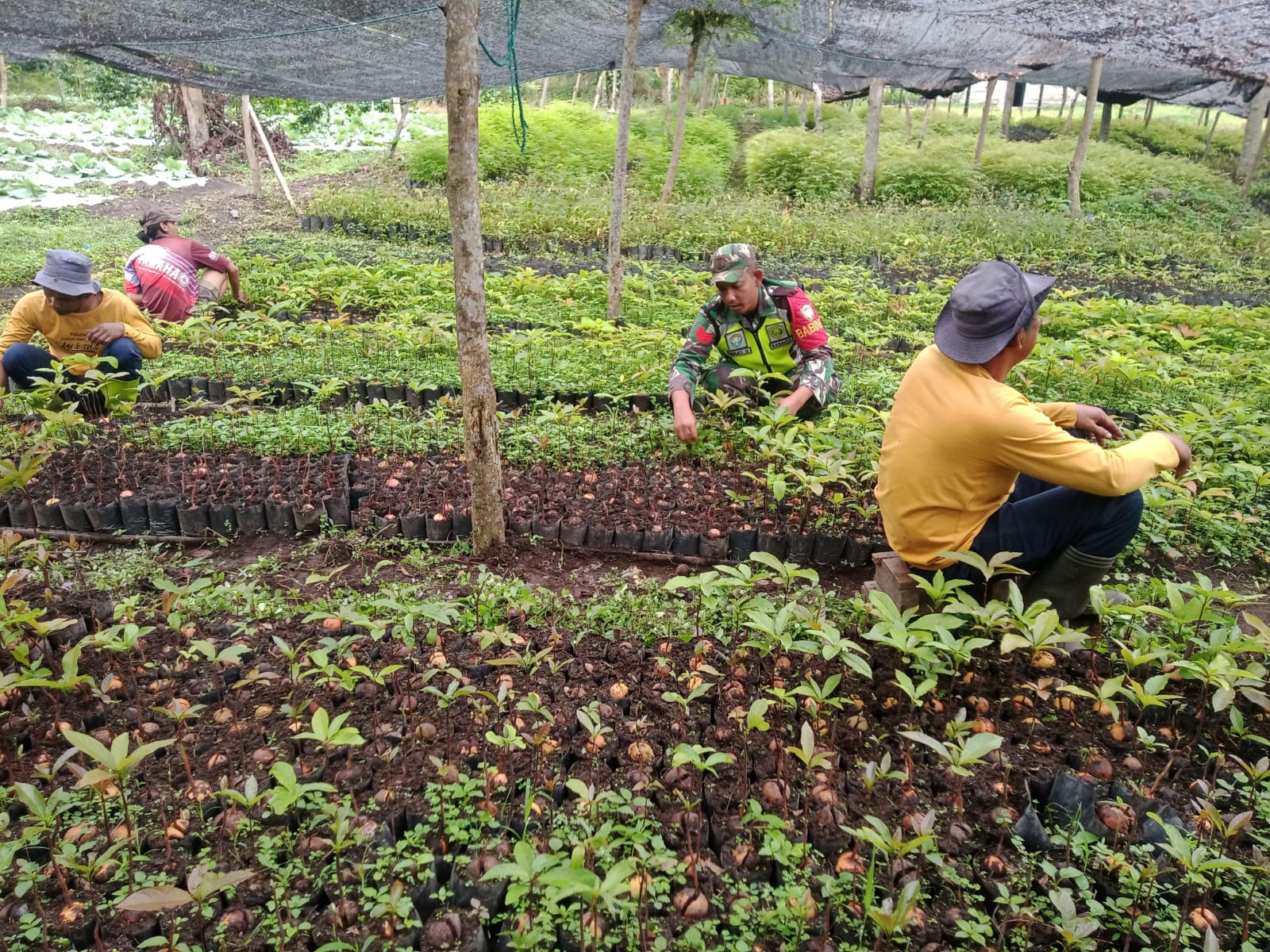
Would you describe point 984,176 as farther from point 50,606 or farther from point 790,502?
point 50,606

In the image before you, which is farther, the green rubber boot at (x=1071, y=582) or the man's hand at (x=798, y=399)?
the man's hand at (x=798, y=399)

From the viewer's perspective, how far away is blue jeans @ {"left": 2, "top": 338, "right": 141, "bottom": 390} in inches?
179

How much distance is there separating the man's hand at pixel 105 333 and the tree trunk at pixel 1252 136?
1888cm

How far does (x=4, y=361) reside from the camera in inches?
178

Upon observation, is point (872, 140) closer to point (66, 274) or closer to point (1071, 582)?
point (66, 274)

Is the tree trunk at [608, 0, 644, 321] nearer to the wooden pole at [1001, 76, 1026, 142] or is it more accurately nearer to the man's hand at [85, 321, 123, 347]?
the man's hand at [85, 321, 123, 347]

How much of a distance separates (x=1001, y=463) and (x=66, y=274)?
4.60 m

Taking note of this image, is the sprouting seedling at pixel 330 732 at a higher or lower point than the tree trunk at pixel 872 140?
lower

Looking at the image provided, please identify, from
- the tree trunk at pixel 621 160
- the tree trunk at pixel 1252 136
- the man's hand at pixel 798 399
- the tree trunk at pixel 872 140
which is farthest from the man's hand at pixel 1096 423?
the tree trunk at pixel 1252 136

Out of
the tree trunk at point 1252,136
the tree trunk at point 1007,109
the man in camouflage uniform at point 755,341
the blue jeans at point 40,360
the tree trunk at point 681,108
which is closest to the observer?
the man in camouflage uniform at point 755,341

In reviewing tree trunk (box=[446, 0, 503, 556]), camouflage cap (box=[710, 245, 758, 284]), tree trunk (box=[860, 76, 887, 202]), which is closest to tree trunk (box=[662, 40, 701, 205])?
tree trunk (box=[860, 76, 887, 202])

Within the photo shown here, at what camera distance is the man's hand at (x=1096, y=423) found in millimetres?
2709

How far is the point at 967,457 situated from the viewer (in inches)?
96.3

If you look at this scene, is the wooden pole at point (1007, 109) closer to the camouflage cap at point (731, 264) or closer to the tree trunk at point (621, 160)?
the tree trunk at point (621, 160)
